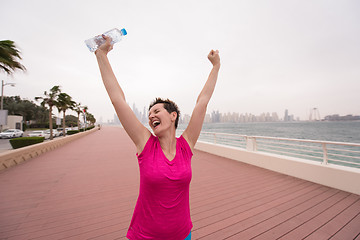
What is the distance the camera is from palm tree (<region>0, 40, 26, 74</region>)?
17.0 ft

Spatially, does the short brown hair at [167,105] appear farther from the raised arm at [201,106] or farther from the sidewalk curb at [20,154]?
the sidewalk curb at [20,154]

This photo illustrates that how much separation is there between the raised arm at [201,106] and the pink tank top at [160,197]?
0.27 m

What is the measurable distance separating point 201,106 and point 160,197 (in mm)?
665

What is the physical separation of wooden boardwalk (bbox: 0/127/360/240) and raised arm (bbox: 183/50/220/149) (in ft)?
6.22

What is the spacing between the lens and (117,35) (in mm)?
1255


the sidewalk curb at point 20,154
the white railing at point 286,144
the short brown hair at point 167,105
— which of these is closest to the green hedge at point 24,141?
the sidewalk curb at point 20,154

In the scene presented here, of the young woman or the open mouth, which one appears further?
the open mouth

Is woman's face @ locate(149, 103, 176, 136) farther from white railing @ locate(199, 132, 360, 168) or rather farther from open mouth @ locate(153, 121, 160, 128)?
white railing @ locate(199, 132, 360, 168)

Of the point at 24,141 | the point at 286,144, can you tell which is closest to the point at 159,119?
the point at 286,144

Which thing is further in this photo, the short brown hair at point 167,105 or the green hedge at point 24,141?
the green hedge at point 24,141

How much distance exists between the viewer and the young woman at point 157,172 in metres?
0.91

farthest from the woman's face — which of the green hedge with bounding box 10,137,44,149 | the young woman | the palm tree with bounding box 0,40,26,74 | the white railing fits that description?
the green hedge with bounding box 10,137,44,149

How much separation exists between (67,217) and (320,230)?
3985 mm

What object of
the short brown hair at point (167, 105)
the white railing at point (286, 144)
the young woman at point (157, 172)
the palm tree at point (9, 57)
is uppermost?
the palm tree at point (9, 57)
